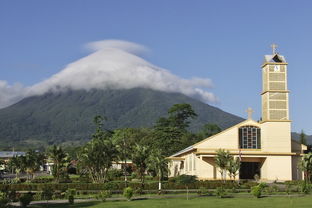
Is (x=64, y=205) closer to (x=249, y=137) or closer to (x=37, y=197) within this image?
(x=37, y=197)

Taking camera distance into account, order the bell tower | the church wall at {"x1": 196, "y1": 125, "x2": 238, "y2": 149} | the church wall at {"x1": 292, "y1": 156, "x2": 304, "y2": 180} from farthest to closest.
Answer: the church wall at {"x1": 292, "y1": 156, "x2": 304, "y2": 180}, the church wall at {"x1": 196, "y1": 125, "x2": 238, "y2": 149}, the bell tower

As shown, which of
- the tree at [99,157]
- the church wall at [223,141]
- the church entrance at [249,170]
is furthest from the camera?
the church entrance at [249,170]

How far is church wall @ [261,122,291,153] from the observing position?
215 feet

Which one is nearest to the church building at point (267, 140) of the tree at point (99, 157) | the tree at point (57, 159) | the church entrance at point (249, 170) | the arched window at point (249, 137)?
the arched window at point (249, 137)

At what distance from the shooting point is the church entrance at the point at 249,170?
229 feet

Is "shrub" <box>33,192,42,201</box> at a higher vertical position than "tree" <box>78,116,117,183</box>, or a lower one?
lower

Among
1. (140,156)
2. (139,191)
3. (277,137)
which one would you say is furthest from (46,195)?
(277,137)

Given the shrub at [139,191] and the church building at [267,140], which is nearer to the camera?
the shrub at [139,191]

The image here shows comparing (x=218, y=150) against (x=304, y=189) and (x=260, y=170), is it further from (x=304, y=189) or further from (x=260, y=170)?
(x=304, y=189)

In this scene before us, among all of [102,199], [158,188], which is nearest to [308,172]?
[158,188]

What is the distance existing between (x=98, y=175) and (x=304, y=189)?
28170 millimetres

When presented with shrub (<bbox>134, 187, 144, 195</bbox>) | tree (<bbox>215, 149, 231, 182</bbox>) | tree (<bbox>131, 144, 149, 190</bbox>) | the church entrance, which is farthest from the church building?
shrub (<bbox>134, 187, 144, 195</bbox>)

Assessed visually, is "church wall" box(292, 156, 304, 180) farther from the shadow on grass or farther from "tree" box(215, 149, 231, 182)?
the shadow on grass

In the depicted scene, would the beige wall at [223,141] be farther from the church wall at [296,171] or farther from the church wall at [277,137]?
the church wall at [296,171]
